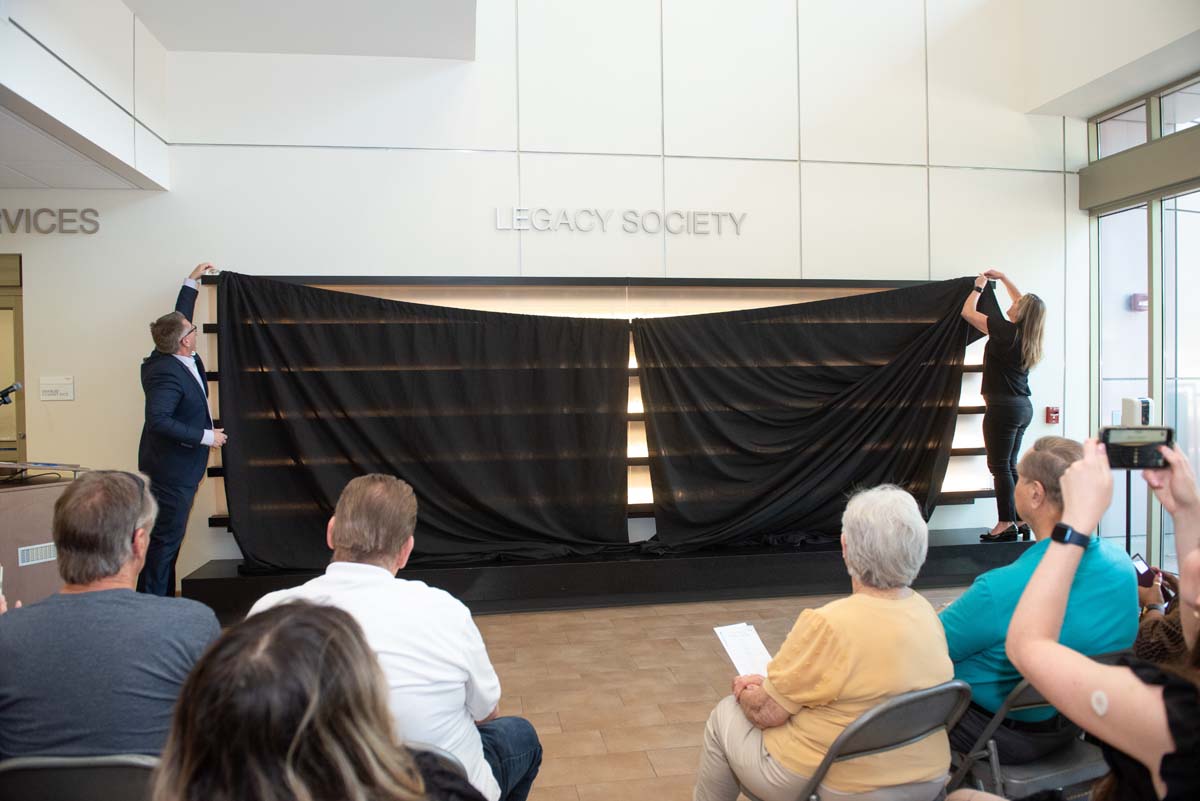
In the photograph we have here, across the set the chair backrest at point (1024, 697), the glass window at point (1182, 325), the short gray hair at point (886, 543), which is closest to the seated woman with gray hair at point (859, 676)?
the short gray hair at point (886, 543)

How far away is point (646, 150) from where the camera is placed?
16.9ft

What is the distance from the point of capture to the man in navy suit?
12.7 ft

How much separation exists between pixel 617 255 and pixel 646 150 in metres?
0.74

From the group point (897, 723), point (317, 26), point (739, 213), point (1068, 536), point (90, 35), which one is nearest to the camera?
point (1068, 536)

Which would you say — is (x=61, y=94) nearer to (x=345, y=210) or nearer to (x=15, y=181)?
(x=15, y=181)

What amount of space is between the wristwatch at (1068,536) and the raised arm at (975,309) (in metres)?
4.20

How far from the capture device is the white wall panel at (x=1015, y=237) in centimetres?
548

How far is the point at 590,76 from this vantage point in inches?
200

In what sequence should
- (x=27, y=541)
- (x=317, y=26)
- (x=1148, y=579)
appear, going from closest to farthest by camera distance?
(x=1148, y=579), (x=27, y=541), (x=317, y=26)

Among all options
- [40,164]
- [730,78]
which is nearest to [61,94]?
[40,164]

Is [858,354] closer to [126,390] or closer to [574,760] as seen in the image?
[574,760]

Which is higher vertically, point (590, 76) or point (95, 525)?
point (590, 76)

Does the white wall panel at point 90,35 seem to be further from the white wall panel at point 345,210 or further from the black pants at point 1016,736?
the black pants at point 1016,736

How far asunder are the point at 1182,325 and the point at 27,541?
645cm
